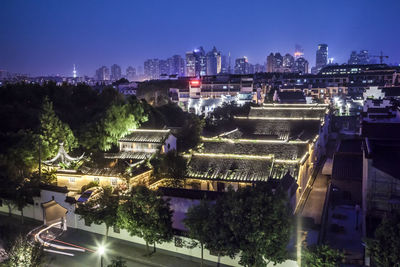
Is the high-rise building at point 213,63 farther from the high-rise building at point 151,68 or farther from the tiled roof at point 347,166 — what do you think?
the tiled roof at point 347,166

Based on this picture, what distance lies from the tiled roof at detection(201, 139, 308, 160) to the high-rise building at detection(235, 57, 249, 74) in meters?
145

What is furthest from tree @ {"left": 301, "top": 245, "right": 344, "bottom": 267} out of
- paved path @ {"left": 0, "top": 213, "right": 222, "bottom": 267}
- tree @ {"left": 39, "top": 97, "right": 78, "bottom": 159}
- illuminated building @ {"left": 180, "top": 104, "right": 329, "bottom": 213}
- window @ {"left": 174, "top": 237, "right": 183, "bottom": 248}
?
tree @ {"left": 39, "top": 97, "right": 78, "bottom": 159}

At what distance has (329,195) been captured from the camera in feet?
60.1

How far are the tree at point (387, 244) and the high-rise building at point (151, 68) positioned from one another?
158209 millimetres

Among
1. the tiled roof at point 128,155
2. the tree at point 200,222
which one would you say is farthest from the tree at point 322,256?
the tiled roof at point 128,155

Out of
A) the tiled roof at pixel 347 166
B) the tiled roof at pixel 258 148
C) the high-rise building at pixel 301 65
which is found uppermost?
the high-rise building at pixel 301 65

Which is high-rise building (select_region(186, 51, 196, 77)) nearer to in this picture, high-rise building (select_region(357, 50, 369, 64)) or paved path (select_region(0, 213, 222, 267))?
high-rise building (select_region(357, 50, 369, 64))

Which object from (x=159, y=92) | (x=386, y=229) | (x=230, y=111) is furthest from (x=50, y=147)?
(x=159, y=92)

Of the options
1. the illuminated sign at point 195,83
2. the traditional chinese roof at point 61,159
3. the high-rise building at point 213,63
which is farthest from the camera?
the high-rise building at point 213,63

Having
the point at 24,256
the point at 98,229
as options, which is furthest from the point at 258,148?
the point at 24,256

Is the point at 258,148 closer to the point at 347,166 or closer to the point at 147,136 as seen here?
the point at 347,166

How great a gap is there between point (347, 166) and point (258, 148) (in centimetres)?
552

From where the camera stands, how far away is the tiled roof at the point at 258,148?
21.0 m

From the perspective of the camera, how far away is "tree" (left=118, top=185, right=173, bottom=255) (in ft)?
42.8
